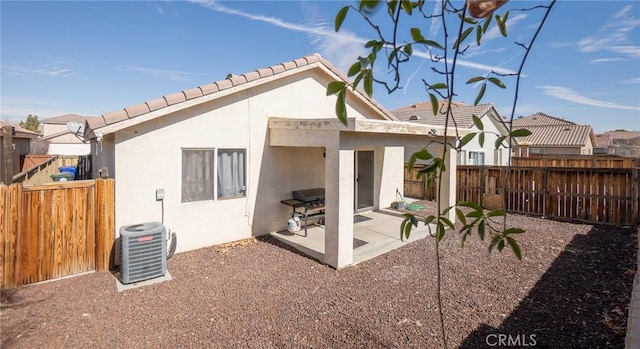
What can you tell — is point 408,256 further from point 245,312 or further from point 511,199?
point 511,199

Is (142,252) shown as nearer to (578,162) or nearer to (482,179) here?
(482,179)

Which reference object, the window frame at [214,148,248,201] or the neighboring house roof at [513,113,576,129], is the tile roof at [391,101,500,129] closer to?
the window frame at [214,148,248,201]

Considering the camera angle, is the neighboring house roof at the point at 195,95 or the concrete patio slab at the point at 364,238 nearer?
the neighboring house roof at the point at 195,95

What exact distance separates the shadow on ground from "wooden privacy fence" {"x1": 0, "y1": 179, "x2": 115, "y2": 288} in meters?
7.08

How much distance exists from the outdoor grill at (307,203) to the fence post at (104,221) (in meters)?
4.26

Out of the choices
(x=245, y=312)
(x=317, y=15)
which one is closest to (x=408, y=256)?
(x=245, y=312)

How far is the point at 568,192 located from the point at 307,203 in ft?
31.6

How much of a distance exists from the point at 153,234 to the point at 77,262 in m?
1.68

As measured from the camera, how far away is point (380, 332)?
460 cm

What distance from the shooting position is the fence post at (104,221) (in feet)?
21.6

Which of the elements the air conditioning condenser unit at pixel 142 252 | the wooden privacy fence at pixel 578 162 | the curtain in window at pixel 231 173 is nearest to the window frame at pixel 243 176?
the curtain in window at pixel 231 173

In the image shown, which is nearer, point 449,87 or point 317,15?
point 449,87

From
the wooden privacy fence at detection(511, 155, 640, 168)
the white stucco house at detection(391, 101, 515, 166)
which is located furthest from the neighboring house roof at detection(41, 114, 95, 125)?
the wooden privacy fence at detection(511, 155, 640, 168)

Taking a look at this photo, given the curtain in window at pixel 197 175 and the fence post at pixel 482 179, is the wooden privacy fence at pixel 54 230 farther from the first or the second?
the fence post at pixel 482 179
